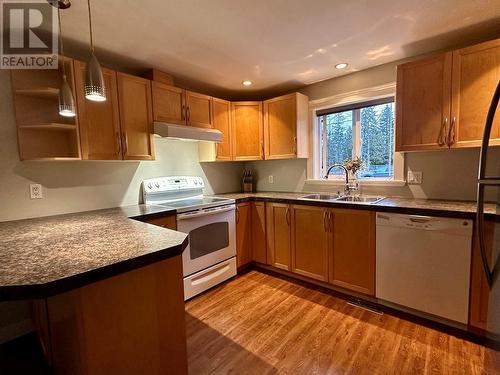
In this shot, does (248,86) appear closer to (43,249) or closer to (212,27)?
(212,27)

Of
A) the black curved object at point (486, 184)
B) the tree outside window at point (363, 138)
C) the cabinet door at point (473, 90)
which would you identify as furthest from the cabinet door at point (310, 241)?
the black curved object at point (486, 184)

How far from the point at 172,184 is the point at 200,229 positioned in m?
0.68

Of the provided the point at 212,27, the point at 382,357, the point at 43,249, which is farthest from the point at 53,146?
the point at 382,357

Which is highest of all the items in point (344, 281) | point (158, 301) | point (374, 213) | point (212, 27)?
point (212, 27)

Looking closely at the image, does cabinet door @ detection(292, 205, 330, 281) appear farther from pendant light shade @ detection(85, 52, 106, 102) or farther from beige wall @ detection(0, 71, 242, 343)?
pendant light shade @ detection(85, 52, 106, 102)

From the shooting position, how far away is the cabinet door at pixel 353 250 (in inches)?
84.9

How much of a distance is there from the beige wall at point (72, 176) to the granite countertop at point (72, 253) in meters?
0.39

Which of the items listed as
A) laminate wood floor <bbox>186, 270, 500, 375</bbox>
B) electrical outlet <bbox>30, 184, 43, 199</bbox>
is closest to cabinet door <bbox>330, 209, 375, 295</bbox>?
laminate wood floor <bbox>186, 270, 500, 375</bbox>

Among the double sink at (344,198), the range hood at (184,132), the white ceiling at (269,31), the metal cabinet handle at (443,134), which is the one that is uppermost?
the white ceiling at (269,31)

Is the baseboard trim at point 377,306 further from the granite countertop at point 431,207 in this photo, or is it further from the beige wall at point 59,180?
the beige wall at point 59,180

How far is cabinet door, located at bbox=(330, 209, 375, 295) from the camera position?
2156 mm

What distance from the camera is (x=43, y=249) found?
3.67 ft

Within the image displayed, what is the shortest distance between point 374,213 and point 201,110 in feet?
6.73

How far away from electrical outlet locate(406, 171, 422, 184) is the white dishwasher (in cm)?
63
